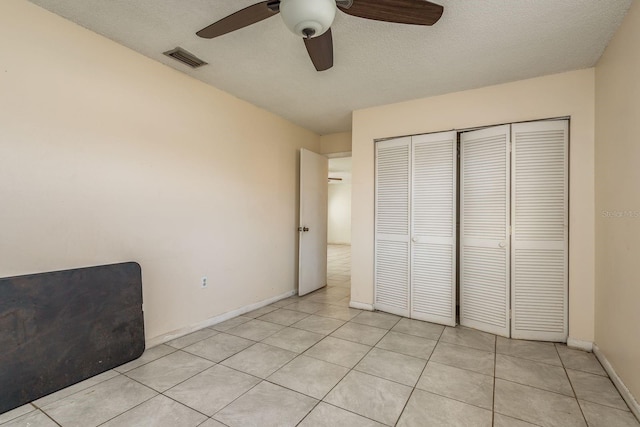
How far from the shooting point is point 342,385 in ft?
→ 6.70

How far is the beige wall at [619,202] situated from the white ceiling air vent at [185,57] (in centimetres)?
316

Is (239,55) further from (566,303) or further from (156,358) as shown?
(566,303)

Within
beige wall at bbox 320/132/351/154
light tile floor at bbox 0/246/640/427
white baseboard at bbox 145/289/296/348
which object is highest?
beige wall at bbox 320/132/351/154

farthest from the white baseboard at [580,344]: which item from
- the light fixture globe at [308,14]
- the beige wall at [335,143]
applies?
the beige wall at [335,143]

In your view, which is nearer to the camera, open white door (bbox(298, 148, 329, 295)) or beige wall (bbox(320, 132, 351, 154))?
open white door (bbox(298, 148, 329, 295))

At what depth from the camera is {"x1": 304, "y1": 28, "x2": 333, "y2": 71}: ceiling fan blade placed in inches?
68.0

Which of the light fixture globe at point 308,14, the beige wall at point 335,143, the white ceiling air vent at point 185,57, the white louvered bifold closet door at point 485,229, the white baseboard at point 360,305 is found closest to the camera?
the light fixture globe at point 308,14

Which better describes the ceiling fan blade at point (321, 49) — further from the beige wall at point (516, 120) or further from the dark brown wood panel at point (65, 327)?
the dark brown wood panel at point (65, 327)

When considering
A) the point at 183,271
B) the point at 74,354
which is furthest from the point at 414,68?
the point at 74,354

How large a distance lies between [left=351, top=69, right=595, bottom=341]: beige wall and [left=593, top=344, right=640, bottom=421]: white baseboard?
246mm

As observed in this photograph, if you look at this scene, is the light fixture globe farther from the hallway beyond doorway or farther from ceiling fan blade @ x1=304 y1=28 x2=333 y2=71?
the hallway beyond doorway

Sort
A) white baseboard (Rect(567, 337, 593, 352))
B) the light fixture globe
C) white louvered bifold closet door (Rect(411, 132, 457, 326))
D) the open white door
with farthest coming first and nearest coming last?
the open white door → white louvered bifold closet door (Rect(411, 132, 457, 326)) → white baseboard (Rect(567, 337, 593, 352)) → the light fixture globe

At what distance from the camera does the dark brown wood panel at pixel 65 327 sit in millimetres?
1778

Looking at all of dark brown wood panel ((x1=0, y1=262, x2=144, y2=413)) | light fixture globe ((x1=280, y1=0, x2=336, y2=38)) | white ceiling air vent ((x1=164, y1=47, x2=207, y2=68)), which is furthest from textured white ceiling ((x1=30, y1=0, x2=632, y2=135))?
dark brown wood panel ((x1=0, y1=262, x2=144, y2=413))
